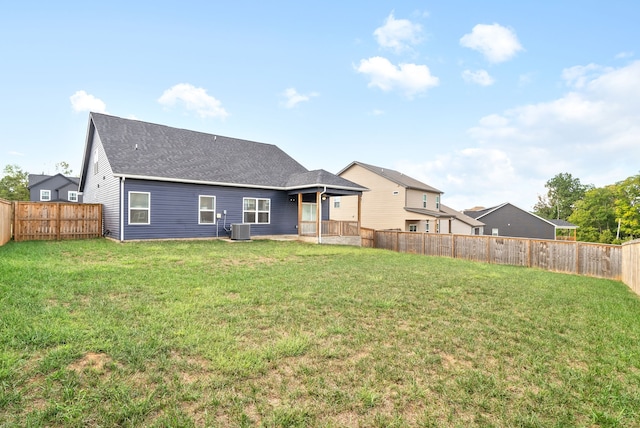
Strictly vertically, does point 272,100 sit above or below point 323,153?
above

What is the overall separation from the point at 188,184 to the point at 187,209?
117 centimetres

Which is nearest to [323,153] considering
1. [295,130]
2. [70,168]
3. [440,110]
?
[295,130]

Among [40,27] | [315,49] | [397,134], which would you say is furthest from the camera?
[397,134]

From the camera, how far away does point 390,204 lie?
24984mm

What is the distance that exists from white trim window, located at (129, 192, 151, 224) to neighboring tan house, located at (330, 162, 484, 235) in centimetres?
1602

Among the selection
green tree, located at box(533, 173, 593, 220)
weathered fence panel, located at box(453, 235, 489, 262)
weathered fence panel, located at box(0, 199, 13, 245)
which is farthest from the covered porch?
green tree, located at box(533, 173, 593, 220)

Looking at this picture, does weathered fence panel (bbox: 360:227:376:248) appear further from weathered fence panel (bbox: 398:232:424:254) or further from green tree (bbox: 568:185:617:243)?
green tree (bbox: 568:185:617:243)

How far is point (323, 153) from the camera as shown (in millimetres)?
25844

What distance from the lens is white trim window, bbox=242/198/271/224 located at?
1617cm

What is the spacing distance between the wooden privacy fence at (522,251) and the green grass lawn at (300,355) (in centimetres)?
609

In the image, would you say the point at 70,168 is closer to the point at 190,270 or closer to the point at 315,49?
the point at 315,49

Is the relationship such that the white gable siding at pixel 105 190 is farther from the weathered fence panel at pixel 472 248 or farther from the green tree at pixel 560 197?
the green tree at pixel 560 197

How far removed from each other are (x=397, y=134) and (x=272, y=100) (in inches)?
344

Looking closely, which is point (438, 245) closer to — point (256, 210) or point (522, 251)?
point (522, 251)
